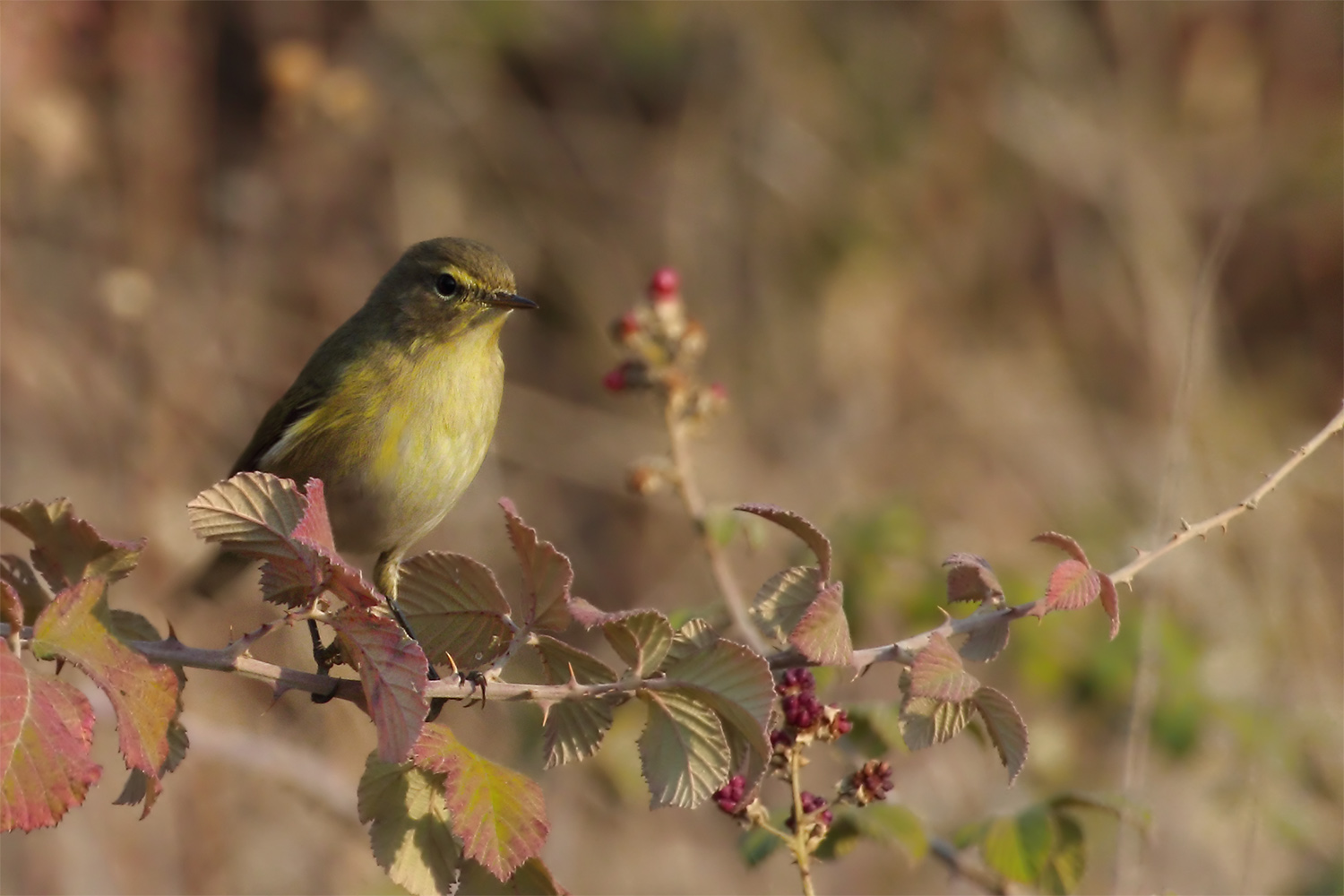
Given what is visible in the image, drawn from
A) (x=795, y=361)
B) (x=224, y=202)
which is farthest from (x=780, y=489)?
(x=224, y=202)

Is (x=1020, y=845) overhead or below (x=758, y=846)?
overhead

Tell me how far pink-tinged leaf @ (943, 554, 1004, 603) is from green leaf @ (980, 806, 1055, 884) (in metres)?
0.66

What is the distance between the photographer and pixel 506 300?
384cm

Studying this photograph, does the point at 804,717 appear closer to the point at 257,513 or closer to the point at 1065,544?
the point at 1065,544

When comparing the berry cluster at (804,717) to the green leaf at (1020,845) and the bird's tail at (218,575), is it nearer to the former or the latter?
the green leaf at (1020,845)

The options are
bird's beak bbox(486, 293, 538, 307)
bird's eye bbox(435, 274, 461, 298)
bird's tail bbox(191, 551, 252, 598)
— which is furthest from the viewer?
bird's tail bbox(191, 551, 252, 598)

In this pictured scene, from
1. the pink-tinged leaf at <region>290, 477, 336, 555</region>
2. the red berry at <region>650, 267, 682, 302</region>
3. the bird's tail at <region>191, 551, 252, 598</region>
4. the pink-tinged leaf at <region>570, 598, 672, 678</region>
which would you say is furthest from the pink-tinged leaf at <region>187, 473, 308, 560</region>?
the bird's tail at <region>191, 551, 252, 598</region>

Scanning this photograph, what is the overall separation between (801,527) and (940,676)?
0.92 feet

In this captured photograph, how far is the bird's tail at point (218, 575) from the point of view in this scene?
4.49 meters

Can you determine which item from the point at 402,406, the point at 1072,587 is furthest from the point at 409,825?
the point at 402,406

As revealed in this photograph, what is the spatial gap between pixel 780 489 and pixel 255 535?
227 inches

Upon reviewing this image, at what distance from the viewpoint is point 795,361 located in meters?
8.02

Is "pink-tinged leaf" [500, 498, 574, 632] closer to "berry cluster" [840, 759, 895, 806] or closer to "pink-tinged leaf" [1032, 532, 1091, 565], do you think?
"berry cluster" [840, 759, 895, 806]

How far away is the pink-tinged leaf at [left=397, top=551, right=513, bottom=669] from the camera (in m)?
1.92
